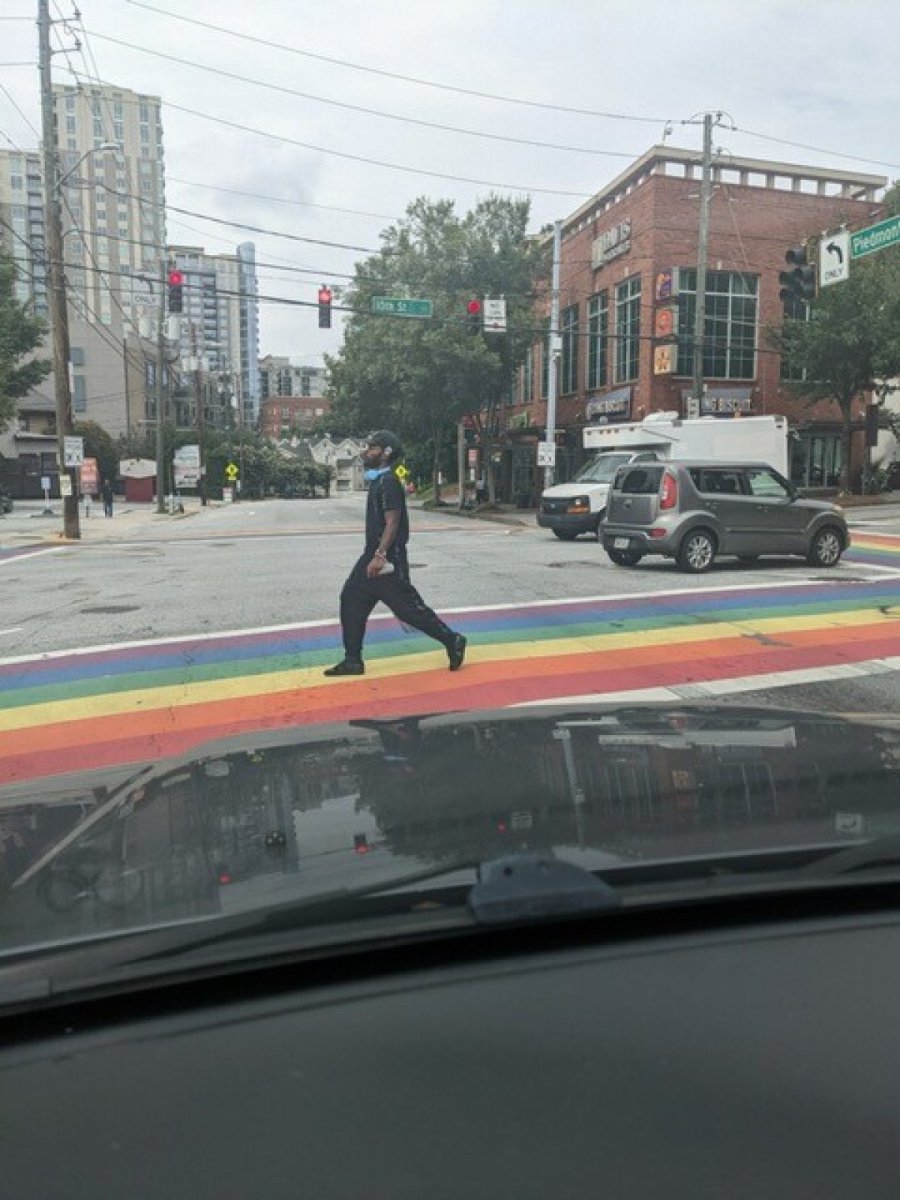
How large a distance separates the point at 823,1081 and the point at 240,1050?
921 millimetres

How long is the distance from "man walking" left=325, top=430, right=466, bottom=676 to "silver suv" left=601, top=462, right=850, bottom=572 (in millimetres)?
7299

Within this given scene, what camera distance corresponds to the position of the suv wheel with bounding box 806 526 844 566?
574 inches

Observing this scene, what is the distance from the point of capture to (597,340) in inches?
1538

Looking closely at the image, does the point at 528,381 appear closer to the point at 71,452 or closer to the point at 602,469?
the point at 602,469

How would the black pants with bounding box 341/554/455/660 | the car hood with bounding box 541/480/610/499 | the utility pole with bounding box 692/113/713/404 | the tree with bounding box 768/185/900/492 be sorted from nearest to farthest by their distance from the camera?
the black pants with bounding box 341/554/455/660 → the car hood with bounding box 541/480/610/499 → the utility pole with bounding box 692/113/713/404 → the tree with bounding box 768/185/900/492

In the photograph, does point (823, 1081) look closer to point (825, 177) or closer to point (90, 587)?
point (90, 587)

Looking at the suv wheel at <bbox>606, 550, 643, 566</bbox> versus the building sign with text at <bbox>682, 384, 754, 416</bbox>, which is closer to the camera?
the suv wheel at <bbox>606, 550, 643, 566</bbox>

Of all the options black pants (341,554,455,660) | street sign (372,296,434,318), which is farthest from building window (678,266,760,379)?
black pants (341,554,455,660)

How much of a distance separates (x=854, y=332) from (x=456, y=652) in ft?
90.5

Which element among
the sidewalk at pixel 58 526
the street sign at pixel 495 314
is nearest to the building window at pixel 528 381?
the sidewalk at pixel 58 526

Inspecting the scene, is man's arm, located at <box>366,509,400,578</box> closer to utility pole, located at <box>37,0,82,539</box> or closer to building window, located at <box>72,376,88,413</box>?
utility pole, located at <box>37,0,82,539</box>

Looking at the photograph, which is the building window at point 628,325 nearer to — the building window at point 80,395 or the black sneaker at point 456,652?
the black sneaker at point 456,652

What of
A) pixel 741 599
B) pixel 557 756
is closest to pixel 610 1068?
pixel 557 756

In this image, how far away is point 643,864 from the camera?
6.34 feet
